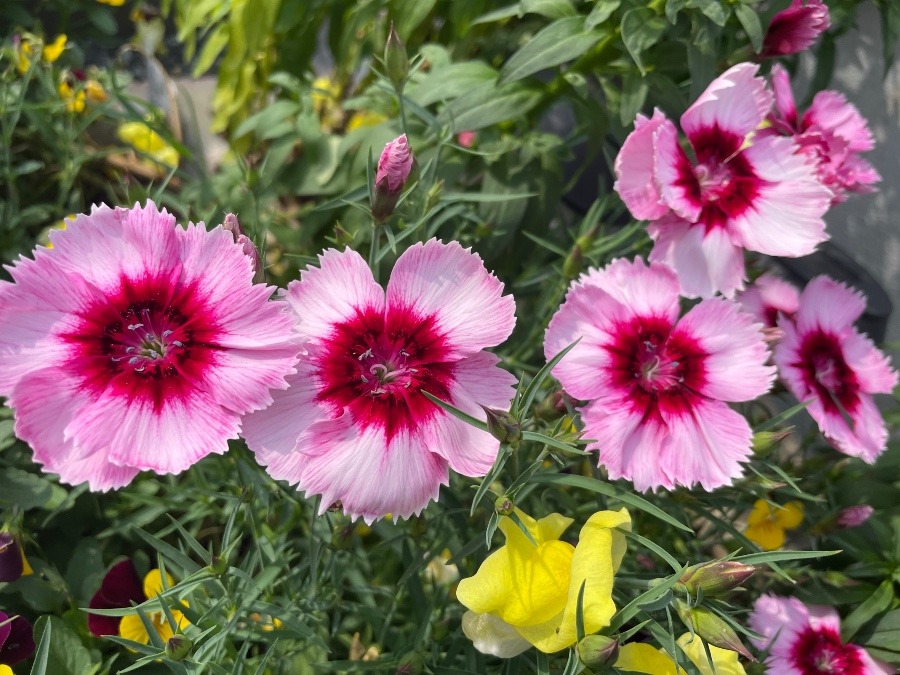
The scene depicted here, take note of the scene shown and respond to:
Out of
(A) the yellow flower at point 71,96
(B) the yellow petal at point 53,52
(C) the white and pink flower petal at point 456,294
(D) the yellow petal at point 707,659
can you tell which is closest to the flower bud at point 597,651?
(D) the yellow petal at point 707,659

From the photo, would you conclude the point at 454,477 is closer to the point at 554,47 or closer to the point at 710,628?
the point at 710,628

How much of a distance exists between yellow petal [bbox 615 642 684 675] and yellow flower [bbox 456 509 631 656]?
71mm

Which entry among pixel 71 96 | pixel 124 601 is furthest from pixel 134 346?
pixel 71 96

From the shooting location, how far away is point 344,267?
24.3 inches

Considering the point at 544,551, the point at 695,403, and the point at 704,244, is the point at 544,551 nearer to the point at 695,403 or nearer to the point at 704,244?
the point at 695,403

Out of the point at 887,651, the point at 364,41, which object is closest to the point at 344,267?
the point at 887,651

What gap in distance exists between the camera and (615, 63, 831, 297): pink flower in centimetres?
82

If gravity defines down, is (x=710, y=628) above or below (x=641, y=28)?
below

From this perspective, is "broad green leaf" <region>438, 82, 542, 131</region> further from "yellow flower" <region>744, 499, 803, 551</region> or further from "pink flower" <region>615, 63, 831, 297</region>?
"yellow flower" <region>744, 499, 803, 551</region>

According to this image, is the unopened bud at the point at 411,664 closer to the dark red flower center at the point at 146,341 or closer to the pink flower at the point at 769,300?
the dark red flower center at the point at 146,341

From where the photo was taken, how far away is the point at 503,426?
555 mm

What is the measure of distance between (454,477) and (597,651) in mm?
345

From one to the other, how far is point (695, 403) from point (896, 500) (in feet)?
1.52

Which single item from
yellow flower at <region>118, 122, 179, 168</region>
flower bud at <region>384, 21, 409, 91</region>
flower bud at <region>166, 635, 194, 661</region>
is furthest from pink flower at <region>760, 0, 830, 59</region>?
yellow flower at <region>118, 122, 179, 168</region>
